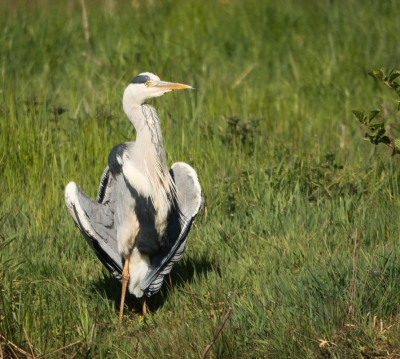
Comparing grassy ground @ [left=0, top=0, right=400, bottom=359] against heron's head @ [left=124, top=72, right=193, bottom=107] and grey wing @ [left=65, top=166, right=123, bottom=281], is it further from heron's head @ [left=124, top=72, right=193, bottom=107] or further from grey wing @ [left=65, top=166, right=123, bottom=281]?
heron's head @ [left=124, top=72, right=193, bottom=107]

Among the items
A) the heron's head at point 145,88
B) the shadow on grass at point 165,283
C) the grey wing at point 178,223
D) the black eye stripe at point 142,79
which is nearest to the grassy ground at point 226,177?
the shadow on grass at point 165,283

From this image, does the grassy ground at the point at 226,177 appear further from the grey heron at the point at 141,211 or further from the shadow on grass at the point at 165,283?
the grey heron at the point at 141,211

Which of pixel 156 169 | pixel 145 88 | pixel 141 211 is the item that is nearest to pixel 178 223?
pixel 141 211

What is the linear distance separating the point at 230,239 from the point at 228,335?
1.15 m

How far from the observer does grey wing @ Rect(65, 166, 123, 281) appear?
3262mm

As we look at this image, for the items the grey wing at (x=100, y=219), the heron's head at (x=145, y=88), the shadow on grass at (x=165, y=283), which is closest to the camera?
the grey wing at (x=100, y=219)

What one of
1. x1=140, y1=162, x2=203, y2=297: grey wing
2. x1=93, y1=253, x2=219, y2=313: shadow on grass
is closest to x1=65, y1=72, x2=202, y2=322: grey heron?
x1=140, y1=162, x2=203, y2=297: grey wing

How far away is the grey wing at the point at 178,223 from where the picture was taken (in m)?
3.33

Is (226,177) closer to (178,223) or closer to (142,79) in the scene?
(178,223)

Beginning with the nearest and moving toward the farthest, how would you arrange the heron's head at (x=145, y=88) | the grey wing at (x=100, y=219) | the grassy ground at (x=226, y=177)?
the grassy ground at (x=226, y=177)
the grey wing at (x=100, y=219)
the heron's head at (x=145, y=88)

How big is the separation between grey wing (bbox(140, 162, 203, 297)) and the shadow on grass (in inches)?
7.1

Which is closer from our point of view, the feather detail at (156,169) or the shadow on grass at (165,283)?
the feather detail at (156,169)

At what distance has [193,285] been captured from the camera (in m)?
3.41

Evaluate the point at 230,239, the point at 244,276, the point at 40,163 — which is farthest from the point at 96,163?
the point at 244,276
